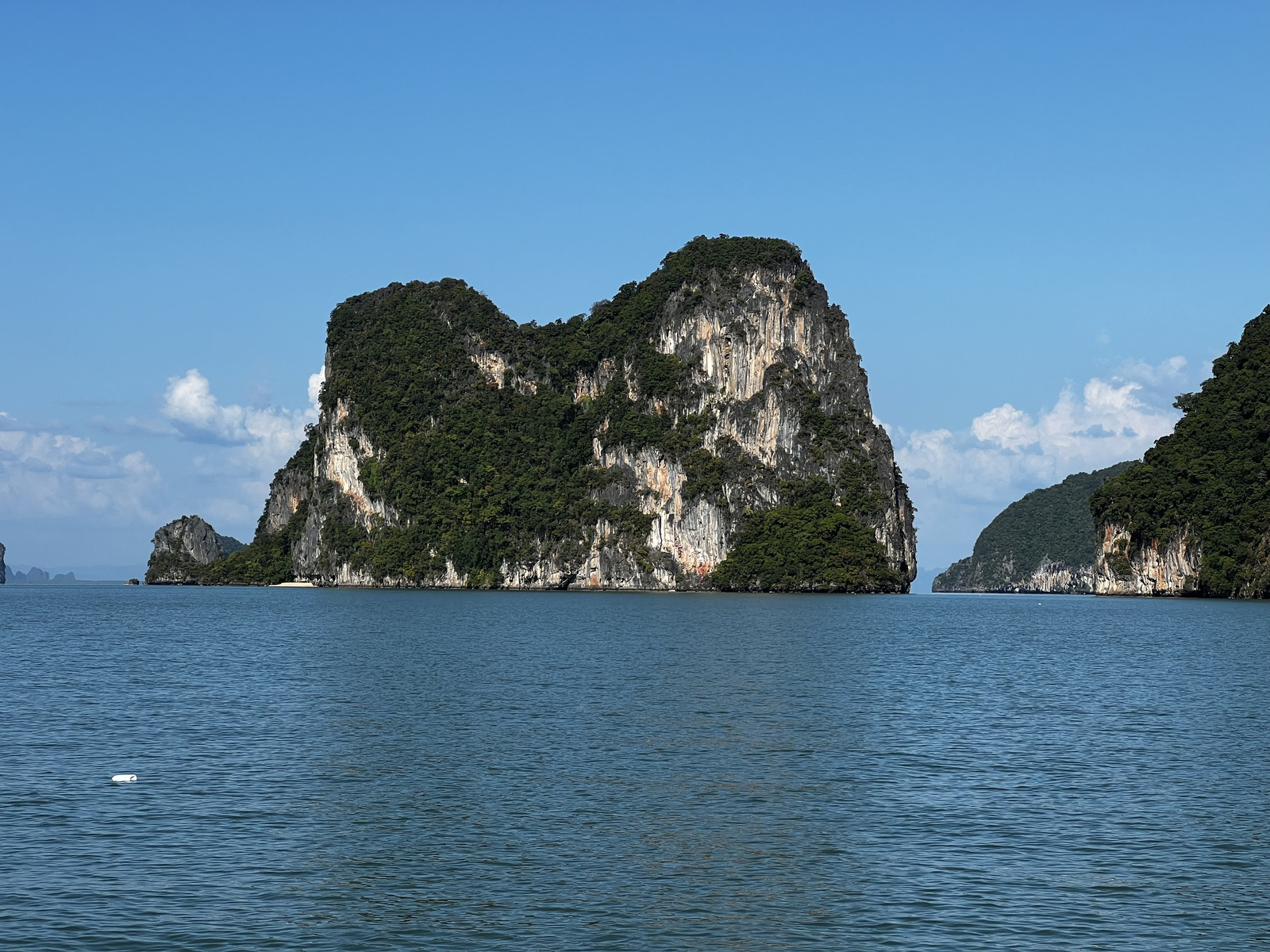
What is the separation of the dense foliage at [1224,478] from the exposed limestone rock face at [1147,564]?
3.50ft

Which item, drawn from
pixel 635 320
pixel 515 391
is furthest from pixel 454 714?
pixel 515 391

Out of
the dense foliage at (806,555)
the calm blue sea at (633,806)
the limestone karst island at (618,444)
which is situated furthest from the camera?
the limestone karst island at (618,444)

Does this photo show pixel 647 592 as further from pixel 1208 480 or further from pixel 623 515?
pixel 1208 480

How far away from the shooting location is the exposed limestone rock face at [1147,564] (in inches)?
A: 4567

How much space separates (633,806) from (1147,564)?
113204 mm

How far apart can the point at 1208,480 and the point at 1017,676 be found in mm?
72299

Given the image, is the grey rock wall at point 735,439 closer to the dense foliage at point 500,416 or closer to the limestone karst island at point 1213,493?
the dense foliage at point 500,416

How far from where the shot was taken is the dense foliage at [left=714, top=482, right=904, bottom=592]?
146000 mm

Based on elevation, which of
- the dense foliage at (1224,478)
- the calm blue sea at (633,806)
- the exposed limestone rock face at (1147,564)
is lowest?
the calm blue sea at (633,806)

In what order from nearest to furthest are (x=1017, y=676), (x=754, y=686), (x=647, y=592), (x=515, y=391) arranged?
(x=754, y=686) → (x=1017, y=676) → (x=647, y=592) → (x=515, y=391)

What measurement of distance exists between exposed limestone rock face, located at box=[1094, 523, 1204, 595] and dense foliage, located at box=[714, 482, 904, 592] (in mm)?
24681

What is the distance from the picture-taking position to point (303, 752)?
2762 centimetres

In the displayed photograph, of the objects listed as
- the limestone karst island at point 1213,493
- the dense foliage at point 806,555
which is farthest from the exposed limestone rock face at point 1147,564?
the dense foliage at point 806,555

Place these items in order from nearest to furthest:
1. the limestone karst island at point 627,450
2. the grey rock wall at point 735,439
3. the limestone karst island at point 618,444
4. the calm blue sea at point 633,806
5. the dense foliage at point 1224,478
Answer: the calm blue sea at point 633,806, the dense foliage at point 1224,478, the limestone karst island at point 627,450, the limestone karst island at point 618,444, the grey rock wall at point 735,439
